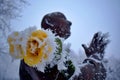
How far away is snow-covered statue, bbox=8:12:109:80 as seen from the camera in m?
0.35

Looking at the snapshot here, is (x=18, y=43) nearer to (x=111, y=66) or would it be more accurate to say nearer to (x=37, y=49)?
(x=37, y=49)

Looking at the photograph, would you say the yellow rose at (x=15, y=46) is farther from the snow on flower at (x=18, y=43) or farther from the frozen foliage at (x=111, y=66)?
the frozen foliage at (x=111, y=66)

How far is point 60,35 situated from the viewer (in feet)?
1.36

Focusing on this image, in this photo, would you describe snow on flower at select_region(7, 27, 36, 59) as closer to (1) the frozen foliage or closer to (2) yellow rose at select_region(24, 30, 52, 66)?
(2) yellow rose at select_region(24, 30, 52, 66)

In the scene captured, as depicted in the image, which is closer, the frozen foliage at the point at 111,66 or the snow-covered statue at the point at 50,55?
the snow-covered statue at the point at 50,55

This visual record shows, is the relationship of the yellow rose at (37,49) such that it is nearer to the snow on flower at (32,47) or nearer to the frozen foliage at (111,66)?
the snow on flower at (32,47)

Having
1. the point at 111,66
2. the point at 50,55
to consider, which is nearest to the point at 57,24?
the point at 50,55

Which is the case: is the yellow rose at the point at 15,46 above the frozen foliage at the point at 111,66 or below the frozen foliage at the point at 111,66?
above

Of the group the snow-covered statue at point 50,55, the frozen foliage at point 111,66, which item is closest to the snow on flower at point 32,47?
the snow-covered statue at point 50,55

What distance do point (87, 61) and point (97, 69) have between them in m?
0.03

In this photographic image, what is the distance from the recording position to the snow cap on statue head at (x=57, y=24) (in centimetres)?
41

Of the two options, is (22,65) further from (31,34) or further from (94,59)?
(94,59)

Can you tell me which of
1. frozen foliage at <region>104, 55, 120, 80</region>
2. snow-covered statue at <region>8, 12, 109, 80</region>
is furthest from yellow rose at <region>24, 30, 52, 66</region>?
frozen foliage at <region>104, 55, 120, 80</region>

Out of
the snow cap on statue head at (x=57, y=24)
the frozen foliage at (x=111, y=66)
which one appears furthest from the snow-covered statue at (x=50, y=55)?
the frozen foliage at (x=111, y=66)
